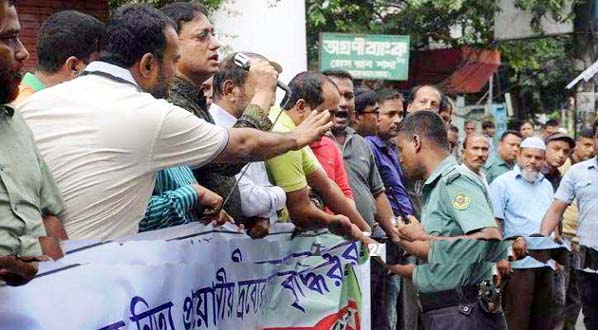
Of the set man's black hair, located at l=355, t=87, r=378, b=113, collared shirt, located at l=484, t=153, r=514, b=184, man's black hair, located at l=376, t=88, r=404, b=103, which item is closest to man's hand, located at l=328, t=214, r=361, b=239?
man's black hair, located at l=355, t=87, r=378, b=113

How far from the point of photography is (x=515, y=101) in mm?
29859

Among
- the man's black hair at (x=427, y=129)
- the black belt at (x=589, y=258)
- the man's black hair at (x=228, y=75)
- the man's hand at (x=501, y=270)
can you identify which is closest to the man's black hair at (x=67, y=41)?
the man's black hair at (x=228, y=75)

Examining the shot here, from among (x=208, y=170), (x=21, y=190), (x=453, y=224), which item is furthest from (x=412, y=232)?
(x=21, y=190)

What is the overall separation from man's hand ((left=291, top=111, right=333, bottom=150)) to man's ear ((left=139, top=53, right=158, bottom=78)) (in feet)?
1.97

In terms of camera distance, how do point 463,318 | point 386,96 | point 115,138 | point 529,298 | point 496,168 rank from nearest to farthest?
point 115,138
point 463,318
point 386,96
point 529,298
point 496,168

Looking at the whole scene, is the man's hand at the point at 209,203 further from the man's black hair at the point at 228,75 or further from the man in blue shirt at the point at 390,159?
the man in blue shirt at the point at 390,159

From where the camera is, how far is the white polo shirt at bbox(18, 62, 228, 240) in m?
3.84

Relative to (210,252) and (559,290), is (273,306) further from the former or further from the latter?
(559,290)

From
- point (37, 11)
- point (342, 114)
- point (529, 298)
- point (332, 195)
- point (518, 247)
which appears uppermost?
point (37, 11)

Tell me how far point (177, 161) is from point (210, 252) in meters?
0.63

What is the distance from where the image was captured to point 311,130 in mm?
4445

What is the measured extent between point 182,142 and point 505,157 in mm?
8608

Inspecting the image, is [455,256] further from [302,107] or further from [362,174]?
[362,174]

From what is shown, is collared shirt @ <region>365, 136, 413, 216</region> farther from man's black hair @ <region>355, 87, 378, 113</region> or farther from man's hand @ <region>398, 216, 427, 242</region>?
man's hand @ <region>398, 216, 427, 242</region>
